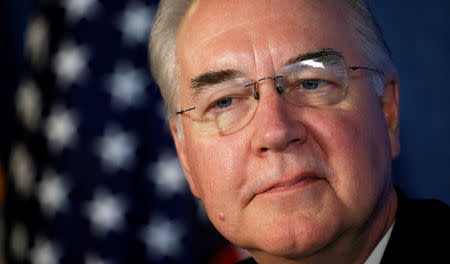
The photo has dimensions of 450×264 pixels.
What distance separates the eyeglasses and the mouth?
261mm

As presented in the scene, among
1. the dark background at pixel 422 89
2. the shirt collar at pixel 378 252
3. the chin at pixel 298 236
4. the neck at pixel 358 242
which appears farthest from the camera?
the dark background at pixel 422 89

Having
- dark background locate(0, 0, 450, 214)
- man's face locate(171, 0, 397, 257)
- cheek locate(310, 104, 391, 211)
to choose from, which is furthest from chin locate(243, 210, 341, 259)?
dark background locate(0, 0, 450, 214)

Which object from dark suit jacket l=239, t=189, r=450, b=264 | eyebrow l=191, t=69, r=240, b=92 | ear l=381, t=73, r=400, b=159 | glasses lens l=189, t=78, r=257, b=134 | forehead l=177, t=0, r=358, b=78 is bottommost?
dark suit jacket l=239, t=189, r=450, b=264

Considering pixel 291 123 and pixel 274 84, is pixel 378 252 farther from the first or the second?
pixel 274 84

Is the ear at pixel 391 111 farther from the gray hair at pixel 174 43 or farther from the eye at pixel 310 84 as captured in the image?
the eye at pixel 310 84

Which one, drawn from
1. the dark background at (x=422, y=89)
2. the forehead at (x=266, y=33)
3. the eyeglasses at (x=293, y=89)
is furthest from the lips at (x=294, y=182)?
the dark background at (x=422, y=89)

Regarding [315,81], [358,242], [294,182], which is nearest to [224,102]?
[315,81]

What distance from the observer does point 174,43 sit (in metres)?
1.77

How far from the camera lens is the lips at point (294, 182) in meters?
1.25

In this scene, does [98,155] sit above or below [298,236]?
above

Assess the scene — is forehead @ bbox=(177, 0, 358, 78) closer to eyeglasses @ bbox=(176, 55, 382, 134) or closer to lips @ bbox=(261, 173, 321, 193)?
eyeglasses @ bbox=(176, 55, 382, 134)

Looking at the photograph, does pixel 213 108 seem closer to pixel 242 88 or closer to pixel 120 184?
pixel 242 88

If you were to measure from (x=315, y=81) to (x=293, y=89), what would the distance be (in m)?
0.10

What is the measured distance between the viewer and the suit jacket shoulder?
1379mm
